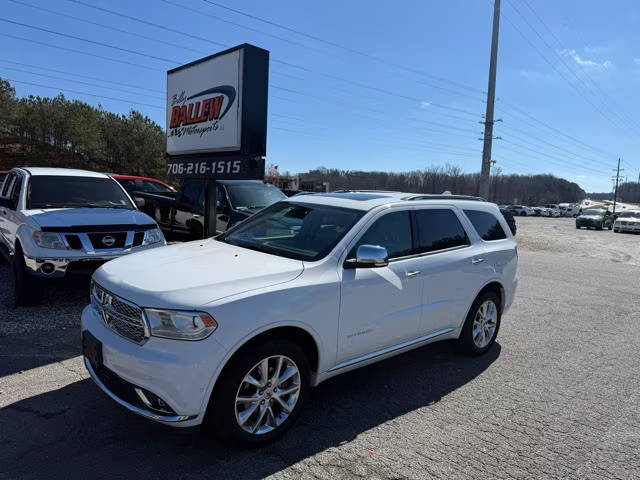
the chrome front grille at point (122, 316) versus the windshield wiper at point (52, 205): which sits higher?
the windshield wiper at point (52, 205)

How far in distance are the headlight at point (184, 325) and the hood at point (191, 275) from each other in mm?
53

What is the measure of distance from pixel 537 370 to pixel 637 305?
4.63 meters

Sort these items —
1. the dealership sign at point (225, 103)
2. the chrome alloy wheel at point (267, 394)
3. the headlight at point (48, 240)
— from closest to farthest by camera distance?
1. the chrome alloy wheel at point (267, 394)
2. the headlight at point (48, 240)
3. the dealership sign at point (225, 103)

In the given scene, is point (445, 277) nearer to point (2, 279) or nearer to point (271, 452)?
point (271, 452)

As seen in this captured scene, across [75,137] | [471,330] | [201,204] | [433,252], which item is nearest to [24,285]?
[201,204]

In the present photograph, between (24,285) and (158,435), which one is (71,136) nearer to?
(24,285)

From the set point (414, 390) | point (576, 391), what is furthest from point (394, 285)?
point (576, 391)

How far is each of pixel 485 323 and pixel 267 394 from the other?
9.37 feet

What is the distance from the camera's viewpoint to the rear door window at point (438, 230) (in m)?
4.04

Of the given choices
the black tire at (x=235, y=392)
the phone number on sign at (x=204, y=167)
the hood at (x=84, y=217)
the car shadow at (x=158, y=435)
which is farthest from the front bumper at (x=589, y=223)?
the black tire at (x=235, y=392)

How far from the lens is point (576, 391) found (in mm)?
4020

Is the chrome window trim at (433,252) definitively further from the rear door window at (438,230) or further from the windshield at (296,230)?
the windshield at (296,230)

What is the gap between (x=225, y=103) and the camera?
24.3 ft

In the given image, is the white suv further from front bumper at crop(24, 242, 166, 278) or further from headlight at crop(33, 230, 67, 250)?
headlight at crop(33, 230, 67, 250)
